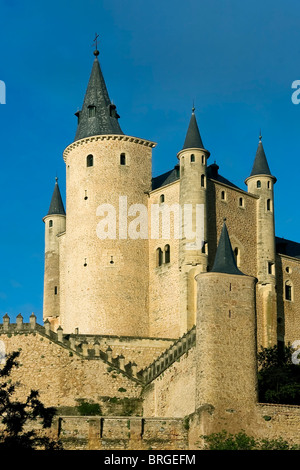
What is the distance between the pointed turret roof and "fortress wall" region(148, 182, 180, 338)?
6400mm

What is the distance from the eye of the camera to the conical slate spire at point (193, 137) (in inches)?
2388

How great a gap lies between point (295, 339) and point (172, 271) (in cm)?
962

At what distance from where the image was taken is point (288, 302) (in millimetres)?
65750

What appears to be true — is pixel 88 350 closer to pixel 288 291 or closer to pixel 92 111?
pixel 288 291

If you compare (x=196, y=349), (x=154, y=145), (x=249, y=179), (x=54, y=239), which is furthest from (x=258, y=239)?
(x=196, y=349)

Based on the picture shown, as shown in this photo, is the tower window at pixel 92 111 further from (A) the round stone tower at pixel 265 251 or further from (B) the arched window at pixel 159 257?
(A) the round stone tower at pixel 265 251

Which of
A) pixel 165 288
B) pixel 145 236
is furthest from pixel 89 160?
pixel 165 288

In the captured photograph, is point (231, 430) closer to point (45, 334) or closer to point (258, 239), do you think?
point (45, 334)

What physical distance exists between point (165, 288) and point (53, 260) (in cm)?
1000

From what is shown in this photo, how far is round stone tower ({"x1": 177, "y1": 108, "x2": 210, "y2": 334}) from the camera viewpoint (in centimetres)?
5825

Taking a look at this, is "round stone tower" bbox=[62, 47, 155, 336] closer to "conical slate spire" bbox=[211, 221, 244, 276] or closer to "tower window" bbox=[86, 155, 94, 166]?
"tower window" bbox=[86, 155, 94, 166]

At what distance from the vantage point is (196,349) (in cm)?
4628

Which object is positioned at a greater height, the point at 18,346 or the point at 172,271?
the point at 172,271

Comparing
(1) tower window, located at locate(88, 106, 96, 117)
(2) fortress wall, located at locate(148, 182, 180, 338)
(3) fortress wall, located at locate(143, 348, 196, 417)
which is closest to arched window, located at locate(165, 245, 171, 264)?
(2) fortress wall, located at locate(148, 182, 180, 338)
